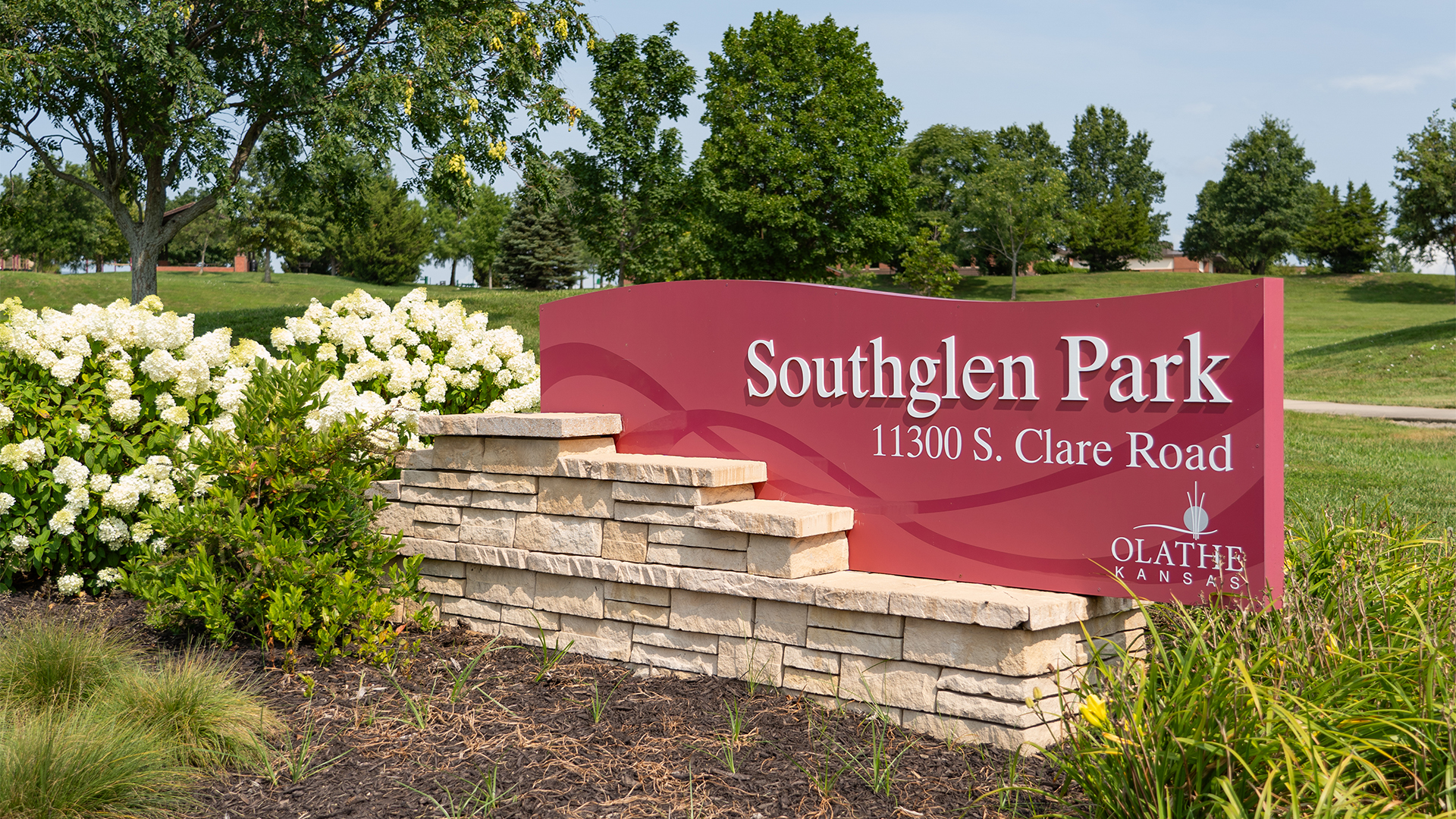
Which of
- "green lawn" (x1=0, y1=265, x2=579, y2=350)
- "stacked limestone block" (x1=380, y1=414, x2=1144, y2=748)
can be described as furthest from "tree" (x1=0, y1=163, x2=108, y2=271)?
"stacked limestone block" (x1=380, y1=414, x2=1144, y2=748)

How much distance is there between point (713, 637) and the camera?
153 inches

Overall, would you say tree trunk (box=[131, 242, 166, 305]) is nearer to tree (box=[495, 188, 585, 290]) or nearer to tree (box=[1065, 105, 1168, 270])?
tree (box=[495, 188, 585, 290])

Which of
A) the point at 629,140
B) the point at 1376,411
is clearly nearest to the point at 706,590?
the point at 1376,411

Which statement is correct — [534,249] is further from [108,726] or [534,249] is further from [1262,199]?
[108,726]

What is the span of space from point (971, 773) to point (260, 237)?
66.9 ft

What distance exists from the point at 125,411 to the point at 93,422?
0.21 meters

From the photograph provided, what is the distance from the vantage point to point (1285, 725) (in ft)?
7.86

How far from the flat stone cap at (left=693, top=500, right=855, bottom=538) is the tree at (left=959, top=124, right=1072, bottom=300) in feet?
137

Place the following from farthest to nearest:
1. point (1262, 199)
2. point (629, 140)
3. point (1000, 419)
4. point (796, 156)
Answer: point (1262, 199) → point (796, 156) → point (629, 140) → point (1000, 419)

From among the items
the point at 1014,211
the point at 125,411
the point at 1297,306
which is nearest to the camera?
the point at 125,411

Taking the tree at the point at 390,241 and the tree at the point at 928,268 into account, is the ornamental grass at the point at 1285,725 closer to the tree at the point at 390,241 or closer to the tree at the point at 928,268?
the tree at the point at 928,268

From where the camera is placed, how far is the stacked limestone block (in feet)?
10.8

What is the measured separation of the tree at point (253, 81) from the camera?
42.1ft

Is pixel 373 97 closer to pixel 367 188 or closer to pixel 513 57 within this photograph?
pixel 513 57
